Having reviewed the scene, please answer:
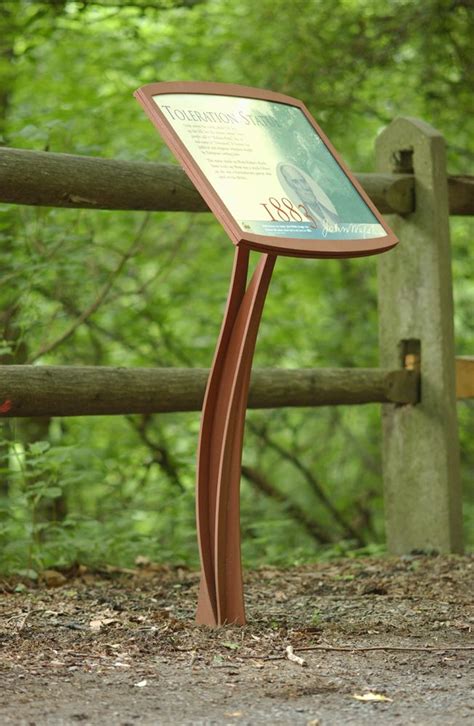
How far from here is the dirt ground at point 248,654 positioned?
219 centimetres

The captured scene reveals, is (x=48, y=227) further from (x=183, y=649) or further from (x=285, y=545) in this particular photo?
(x=285, y=545)

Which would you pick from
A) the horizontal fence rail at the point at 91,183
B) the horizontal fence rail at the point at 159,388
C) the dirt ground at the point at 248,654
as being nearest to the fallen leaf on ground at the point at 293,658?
the dirt ground at the point at 248,654

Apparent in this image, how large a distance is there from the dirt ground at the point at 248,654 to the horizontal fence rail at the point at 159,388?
654 mm

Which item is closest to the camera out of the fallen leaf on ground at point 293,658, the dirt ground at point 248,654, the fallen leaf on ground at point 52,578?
the dirt ground at point 248,654

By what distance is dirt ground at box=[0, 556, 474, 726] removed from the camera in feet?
7.18

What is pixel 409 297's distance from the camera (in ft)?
15.0

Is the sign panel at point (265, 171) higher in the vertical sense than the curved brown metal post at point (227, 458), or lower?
higher

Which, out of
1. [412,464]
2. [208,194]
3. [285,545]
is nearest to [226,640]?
[208,194]

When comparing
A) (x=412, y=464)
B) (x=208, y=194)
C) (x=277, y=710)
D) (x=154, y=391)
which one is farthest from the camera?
(x=412, y=464)

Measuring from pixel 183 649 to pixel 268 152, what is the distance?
4.50 feet

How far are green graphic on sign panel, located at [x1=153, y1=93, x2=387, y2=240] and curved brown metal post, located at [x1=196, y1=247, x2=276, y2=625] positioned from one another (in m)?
0.19

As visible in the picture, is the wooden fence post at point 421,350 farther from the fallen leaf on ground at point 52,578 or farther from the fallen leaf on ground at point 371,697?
the fallen leaf on ground at point 371,697

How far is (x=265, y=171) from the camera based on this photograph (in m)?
2.78

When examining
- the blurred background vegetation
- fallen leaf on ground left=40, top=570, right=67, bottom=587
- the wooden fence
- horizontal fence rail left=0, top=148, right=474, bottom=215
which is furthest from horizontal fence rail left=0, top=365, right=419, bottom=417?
the blurred background vegetation
